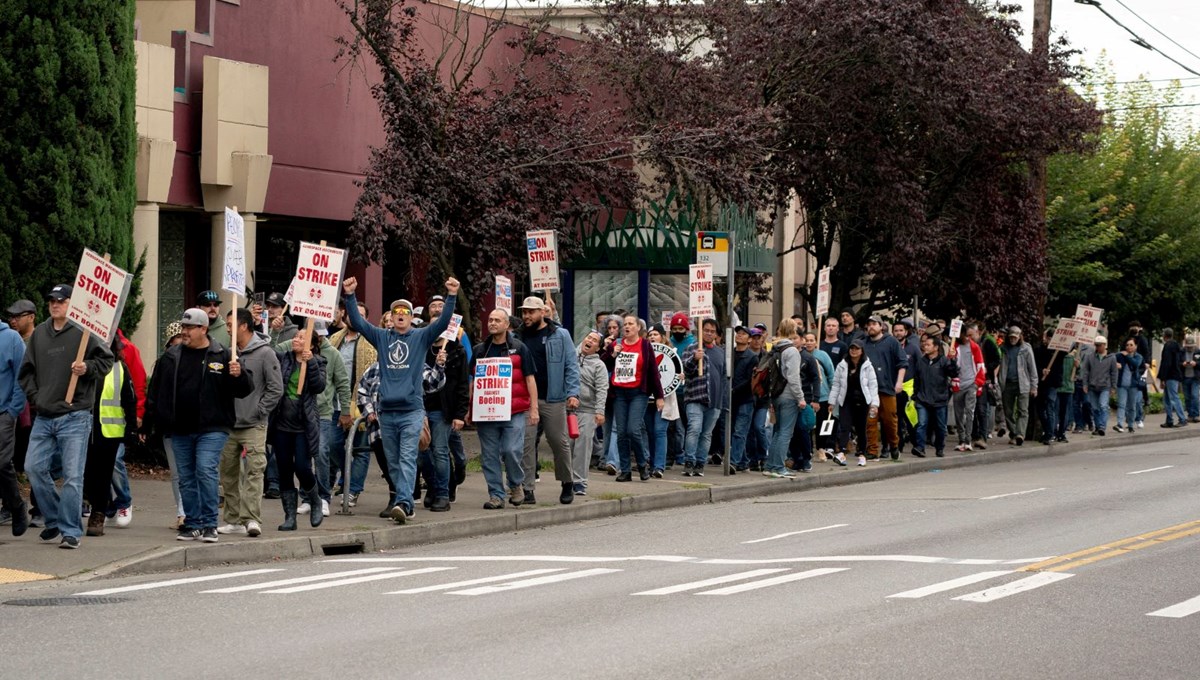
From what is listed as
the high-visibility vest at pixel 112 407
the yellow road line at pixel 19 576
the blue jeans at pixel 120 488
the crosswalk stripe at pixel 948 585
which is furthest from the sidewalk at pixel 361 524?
the crosswalk stripe at pixel 948 585

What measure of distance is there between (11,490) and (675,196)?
48.9ft

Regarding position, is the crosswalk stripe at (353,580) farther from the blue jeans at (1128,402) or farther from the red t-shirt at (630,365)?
the blue jeans at (1128,402)

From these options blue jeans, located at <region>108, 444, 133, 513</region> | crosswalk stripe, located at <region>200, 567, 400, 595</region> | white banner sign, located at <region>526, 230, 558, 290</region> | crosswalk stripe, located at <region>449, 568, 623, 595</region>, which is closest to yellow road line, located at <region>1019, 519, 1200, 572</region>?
crosswalk stripe, located at <region>449, 568, 623, 595</region>

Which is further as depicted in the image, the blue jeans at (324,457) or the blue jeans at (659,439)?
the blue jeans at (659,439)

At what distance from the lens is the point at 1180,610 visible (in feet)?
34.3

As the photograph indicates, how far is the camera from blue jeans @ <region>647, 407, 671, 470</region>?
19969 mm

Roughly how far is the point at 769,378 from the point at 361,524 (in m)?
7.64

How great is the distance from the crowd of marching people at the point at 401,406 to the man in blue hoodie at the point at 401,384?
2cm

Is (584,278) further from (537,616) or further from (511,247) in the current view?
(537,616)

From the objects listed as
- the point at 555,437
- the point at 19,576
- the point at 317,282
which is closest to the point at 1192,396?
the point at 555,437

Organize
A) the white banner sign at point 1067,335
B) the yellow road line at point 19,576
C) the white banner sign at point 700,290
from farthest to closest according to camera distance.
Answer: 1. the white banner sign at point 1067,335
2. the white banner sign at point 700,290
3. the yellow road line at point 19,576

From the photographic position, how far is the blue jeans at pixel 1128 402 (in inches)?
1298

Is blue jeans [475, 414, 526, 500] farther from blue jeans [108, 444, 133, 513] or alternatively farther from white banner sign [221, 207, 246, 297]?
blue jeans [108, 444, 133, 513]

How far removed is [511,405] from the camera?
53.1ft
